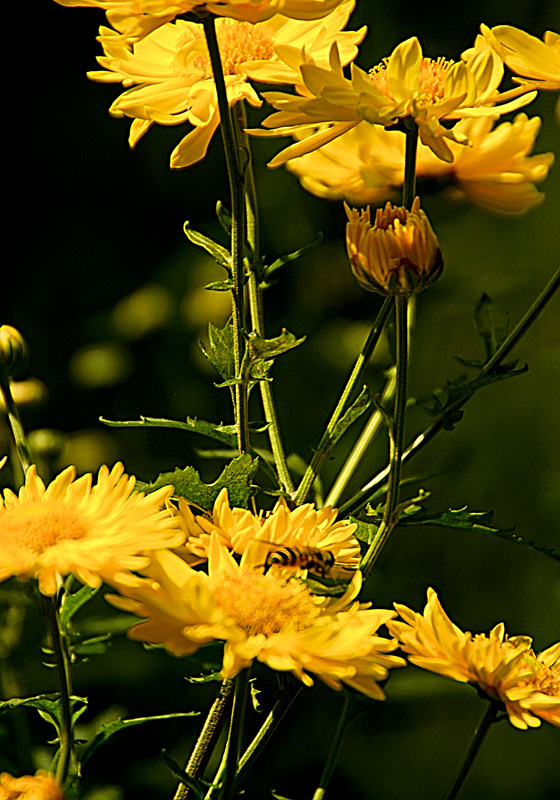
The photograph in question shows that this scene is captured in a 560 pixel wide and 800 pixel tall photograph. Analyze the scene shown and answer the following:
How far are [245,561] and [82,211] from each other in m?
1.04

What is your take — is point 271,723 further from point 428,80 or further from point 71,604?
point 428,80

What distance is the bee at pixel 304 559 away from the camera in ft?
Result: 1.36

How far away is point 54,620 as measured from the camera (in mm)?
407

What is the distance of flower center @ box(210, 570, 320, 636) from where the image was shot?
40cm

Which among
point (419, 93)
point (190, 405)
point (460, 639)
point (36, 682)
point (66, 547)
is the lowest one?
A: point (36, 682)

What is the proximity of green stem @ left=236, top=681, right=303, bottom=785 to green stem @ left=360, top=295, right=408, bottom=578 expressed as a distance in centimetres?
7

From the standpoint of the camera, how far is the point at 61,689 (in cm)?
41

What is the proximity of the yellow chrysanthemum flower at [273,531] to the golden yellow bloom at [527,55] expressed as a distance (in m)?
0.24

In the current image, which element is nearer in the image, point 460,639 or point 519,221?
point 460,639

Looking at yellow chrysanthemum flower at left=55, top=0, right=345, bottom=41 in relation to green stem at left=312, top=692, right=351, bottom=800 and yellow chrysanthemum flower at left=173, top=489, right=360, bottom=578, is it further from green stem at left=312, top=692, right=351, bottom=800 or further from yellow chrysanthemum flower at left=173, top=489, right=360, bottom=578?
green stem at left=312, top=692, right=351, bottom=800

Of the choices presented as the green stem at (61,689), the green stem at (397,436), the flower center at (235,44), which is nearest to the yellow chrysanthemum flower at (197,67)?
the flower center at (235,44)

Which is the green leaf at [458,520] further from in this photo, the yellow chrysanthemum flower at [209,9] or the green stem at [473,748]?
the yellow chrysanthemum flower at [209,9]

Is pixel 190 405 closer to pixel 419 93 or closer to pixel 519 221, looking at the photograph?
pixel 519 221

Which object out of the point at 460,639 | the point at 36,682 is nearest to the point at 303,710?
the point at 36,682
